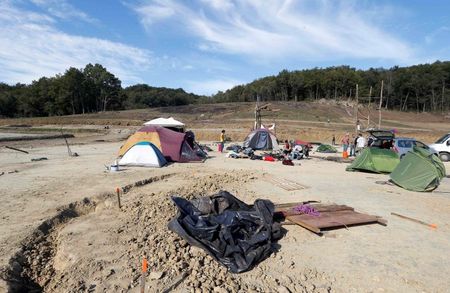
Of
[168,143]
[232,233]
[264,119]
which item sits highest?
[168,143]

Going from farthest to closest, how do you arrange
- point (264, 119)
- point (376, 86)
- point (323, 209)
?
point (376, 86) → point (264, 119) → point (323, 209)

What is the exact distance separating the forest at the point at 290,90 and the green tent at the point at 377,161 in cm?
6940

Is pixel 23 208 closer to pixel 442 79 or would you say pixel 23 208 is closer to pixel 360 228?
pixel 360 228

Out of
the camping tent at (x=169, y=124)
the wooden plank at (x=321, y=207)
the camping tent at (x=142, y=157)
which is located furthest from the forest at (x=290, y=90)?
the wooden plank at (x=321, y=207)

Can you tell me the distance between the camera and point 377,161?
578 inches

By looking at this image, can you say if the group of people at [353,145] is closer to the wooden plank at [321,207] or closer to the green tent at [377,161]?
the green tent at [377,161]

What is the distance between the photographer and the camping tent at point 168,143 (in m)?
16.6

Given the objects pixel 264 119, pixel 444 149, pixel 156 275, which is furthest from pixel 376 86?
pixel 156 275

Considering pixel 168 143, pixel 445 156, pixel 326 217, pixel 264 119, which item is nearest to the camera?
pixel 326 217


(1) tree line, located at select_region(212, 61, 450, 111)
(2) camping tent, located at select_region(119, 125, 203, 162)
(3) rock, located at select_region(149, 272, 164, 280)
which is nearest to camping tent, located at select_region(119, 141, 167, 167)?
(2) camping tent, located at select_region(119, 125, 203, 162)

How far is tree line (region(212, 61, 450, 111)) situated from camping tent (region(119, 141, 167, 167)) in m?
75.1

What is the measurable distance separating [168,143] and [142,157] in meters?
2.20

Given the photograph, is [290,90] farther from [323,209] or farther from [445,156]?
[323,209]

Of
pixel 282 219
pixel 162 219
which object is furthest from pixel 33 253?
pixel 282 219
